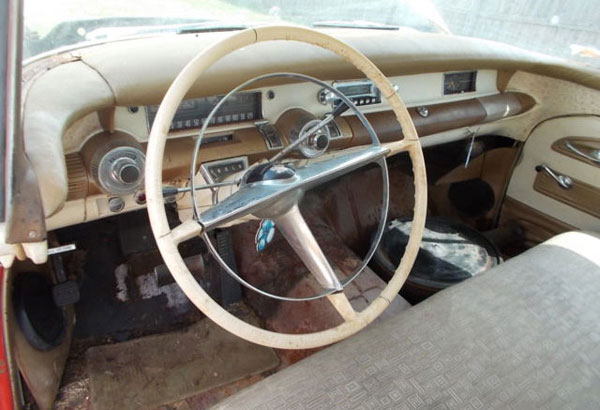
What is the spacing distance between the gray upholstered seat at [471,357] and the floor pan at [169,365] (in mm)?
617

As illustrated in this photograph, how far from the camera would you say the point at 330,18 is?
1.82m

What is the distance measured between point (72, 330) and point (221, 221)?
1143 millimetres

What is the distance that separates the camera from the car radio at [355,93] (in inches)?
57.3

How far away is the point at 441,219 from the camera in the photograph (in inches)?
78.6

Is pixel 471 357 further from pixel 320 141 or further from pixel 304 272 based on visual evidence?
pixel 304 272

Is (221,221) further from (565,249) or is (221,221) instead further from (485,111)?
(485,111)

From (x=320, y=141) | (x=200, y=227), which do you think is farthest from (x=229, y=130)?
(x=200, y=227)

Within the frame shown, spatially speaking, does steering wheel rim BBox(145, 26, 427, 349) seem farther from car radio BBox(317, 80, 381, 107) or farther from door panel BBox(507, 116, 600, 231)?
door panel BBox(507, 116, 600, 231)

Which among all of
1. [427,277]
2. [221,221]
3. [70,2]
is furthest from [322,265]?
[70,2]

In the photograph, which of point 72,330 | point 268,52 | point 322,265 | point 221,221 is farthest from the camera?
point 72,330

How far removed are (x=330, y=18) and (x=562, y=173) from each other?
126 centimetres

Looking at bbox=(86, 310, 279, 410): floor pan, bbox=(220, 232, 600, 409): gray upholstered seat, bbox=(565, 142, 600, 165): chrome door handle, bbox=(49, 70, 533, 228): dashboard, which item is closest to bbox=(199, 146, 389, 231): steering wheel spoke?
bbox=(49, 70, 533, 228): dashboard

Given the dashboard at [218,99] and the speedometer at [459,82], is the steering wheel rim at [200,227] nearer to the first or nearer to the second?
the dashboard at [218,99]

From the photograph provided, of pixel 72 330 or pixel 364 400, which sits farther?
pixel 72 330
